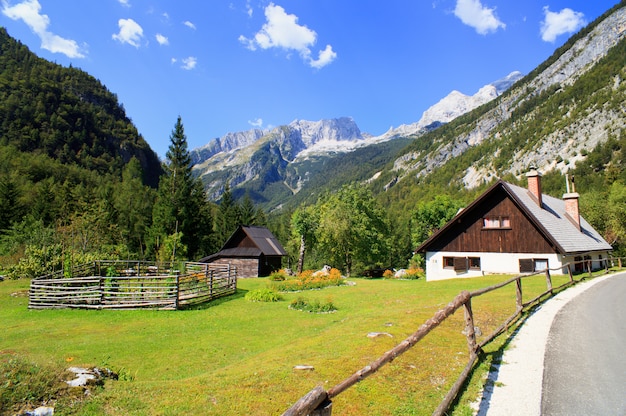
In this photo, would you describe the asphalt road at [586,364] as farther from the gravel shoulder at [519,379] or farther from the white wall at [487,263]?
the white wall at [487,263]

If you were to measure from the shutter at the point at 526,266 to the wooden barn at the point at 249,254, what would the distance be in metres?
31.0

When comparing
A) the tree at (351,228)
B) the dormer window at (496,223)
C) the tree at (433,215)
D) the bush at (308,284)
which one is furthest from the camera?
the tree at (433,215)

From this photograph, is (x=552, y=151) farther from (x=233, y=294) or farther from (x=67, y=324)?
(x=67, y=324)

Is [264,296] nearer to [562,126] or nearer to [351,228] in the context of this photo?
[351,228]

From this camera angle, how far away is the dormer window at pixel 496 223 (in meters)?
29.5

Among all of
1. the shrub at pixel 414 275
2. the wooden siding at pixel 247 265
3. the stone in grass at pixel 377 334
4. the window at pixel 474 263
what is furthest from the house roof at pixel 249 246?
the stone in grass at pixel 377 334

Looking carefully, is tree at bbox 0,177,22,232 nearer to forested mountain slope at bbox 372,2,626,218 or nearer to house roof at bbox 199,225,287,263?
house roof at bbox 199,225,287,263

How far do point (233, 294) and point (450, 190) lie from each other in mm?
157918

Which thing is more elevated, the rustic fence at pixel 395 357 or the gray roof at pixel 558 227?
the gray roof at pixel 558 227

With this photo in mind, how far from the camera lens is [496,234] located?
29.9 meters

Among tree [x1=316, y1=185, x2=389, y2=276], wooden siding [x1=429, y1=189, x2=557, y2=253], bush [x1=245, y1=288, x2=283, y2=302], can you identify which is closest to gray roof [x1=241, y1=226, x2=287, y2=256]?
A: tree [x1=316, y1=185, x2=389, y2=276]

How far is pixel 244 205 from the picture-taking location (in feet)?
274

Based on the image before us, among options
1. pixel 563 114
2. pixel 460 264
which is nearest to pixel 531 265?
pixel 460 264

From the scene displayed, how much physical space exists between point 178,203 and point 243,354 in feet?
163
